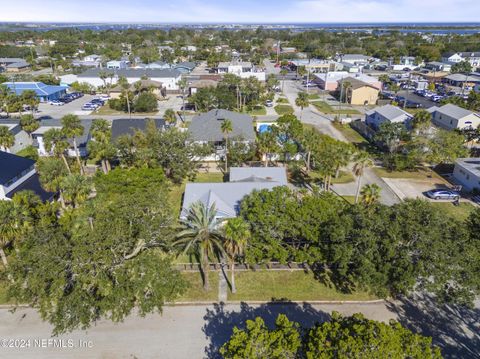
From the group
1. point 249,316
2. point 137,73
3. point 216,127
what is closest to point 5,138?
point 216,127

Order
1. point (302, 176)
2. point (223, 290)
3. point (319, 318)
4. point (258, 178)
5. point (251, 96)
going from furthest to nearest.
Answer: point (251, 96) → point (302, 176) → point (258, 178) → point (223, 290) → point (319, 318)

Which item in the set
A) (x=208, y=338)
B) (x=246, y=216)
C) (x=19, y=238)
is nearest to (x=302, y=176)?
(x=246, y=216)

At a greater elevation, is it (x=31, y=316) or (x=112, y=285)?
(x=112, y=285)

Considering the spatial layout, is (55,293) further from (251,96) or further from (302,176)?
(251,96)

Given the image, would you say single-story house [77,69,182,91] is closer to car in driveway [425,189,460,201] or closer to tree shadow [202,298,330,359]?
car in driveway [425,189,460,201]

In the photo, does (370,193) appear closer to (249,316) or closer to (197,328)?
(249,316)

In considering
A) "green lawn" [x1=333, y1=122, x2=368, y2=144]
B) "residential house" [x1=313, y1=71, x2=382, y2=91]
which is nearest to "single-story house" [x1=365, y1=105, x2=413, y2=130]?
"green lawn" [x1=333, y1=122, x2=368, y2=144]

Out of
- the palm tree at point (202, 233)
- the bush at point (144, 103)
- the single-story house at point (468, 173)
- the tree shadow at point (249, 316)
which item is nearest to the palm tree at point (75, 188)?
the palm tree at point (202, 233)

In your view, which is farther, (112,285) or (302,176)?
(302,176)

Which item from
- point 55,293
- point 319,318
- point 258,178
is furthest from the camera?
point 258,178
